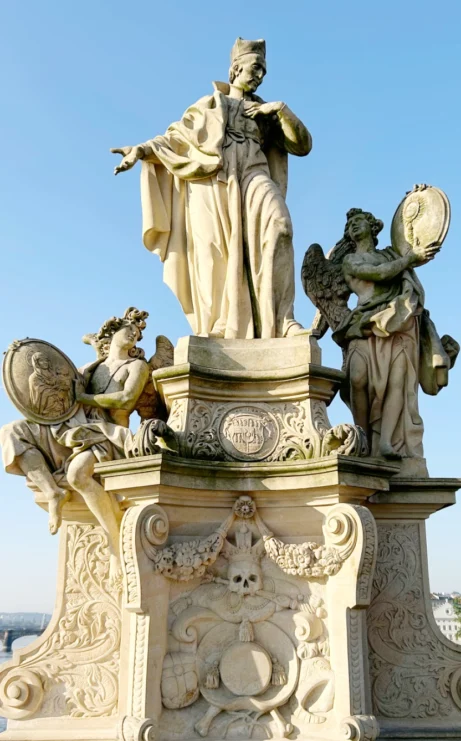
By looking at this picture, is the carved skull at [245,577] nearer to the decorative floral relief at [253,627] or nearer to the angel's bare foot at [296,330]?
the decorative floral relief at [253,627]

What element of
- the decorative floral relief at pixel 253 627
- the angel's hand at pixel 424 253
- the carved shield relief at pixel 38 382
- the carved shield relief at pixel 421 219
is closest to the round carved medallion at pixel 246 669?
the decorative floral relief at pixel 253 627

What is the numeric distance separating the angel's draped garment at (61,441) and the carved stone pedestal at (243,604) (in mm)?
382

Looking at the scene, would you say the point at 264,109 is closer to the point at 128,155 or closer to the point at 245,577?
the point at 128,155

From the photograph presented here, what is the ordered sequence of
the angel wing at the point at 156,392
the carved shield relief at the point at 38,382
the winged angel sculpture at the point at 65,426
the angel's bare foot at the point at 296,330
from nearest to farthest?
the winged angel sculpture at the point at 65,426, the carved shield relief at the point at 38,382, the angel's bare foot at the point at 296,330, the angel wing at the point at 156,392

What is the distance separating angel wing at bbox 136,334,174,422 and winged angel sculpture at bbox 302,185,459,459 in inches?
56.7

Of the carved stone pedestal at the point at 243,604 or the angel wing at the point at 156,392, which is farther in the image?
the angel wing at the point at 156,392

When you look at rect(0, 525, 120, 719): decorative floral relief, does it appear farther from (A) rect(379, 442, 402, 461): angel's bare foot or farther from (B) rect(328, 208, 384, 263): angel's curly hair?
(B) rect(328, 208, 384, 263): angel's curly hair

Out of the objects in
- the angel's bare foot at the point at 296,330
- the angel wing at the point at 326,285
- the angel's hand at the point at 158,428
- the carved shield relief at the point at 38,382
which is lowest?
the angel's hand at the point at 158,428

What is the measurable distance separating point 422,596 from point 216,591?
193 cm

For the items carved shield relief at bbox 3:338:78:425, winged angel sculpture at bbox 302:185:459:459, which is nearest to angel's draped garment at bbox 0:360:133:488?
carved shield relief at bbox 3:338:78:425

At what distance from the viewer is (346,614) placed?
6.40 meters

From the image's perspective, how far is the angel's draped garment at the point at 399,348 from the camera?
8.04 m

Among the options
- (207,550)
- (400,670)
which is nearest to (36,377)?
(207,550)

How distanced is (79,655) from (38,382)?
7.64ft
